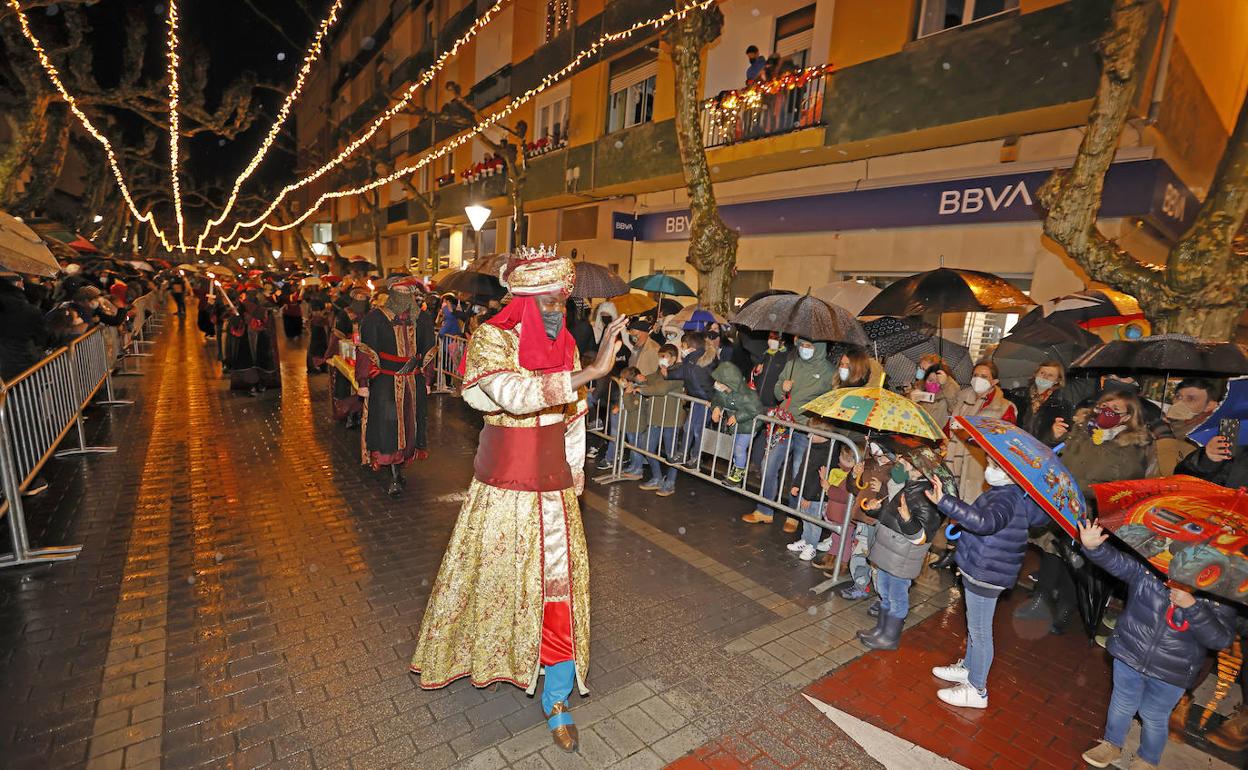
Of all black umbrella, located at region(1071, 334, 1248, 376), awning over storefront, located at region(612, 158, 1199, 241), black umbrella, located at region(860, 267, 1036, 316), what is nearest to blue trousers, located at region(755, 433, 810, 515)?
black umbrella, located at region(860, 267, 1036, 316)

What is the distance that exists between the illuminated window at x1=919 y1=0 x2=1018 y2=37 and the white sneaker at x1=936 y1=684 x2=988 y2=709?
10.3 metres

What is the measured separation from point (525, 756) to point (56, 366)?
7190mm

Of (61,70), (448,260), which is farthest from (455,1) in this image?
(61,70)

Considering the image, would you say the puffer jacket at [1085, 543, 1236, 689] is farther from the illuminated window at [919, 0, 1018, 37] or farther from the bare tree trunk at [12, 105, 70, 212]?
the bare tree trunk at [12, 105, 70, 212]

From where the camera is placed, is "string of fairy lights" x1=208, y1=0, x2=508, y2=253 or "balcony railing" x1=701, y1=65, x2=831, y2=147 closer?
"balcony railing" x1=701, y1=65, x2=831, y2=147

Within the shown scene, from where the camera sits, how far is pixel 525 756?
10.0 feet

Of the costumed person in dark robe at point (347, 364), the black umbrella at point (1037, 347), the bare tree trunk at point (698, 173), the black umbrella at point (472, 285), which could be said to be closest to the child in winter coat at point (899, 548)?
the black umbrella at point (1037, 347)

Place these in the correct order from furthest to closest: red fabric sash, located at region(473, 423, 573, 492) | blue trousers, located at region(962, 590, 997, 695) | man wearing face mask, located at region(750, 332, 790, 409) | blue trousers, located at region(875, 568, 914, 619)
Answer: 1. man wearing face mask, located at region(750, 332, 790, 409)
2. blue trousers, located at region(875, 568, 914, 619)
3. blue trousers, located at region(962, 590, 997, 695)
4. red fabric sash, located at region(473, 423, 573, 492)

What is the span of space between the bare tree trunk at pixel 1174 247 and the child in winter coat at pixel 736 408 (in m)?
3.84

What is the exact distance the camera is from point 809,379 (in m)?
6.12

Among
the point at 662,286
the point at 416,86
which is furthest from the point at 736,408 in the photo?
the point at 416,86

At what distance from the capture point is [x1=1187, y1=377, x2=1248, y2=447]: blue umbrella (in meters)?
4.09

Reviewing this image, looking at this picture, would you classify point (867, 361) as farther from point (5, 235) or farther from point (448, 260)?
point (448, 260)

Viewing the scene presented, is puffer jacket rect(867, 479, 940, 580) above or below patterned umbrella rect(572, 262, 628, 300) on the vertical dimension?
below
